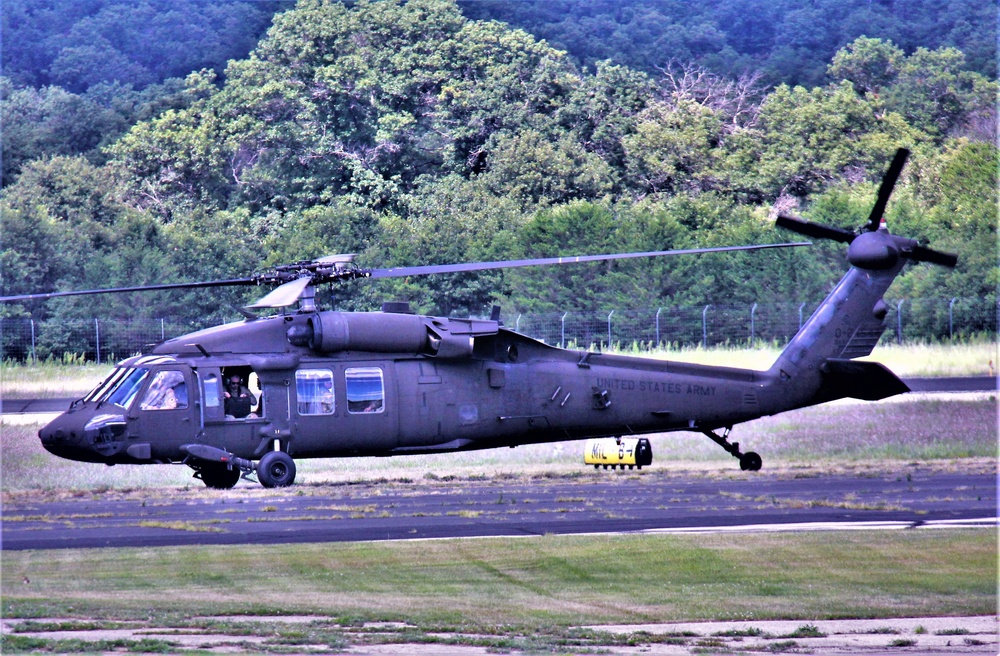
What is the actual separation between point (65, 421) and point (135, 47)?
58.3 meters

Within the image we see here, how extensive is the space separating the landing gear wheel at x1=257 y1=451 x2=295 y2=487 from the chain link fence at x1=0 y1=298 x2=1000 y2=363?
760 inches

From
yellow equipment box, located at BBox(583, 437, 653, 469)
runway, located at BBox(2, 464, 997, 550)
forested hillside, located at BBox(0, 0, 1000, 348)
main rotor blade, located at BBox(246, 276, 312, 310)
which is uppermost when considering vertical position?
forested hillside, located at BBox(0, 0, 1000, 348)

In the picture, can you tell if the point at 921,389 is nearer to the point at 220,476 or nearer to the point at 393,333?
the point at 393,333

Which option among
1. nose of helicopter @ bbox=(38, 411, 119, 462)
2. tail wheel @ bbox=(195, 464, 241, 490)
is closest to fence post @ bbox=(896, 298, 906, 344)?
tail wheel @ bbox=(195, 464, 241, 490)

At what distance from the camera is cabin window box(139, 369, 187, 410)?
60.3 ft

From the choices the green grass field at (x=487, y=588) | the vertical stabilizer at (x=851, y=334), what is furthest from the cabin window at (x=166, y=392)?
the vertical stabilizer at (x=851, y=334)

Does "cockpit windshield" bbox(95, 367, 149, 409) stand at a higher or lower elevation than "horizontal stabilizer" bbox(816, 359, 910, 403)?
higher

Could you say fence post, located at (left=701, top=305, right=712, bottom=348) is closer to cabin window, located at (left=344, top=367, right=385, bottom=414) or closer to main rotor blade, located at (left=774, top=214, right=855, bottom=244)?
main rotor blade, located at (left=774, top=214, right=855, bottom=244)

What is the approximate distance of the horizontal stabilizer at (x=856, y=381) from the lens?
73.7 feet

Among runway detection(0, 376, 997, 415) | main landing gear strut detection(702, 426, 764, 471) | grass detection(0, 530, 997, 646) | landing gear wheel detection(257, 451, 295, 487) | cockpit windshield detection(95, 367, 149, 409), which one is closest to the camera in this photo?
grass detection(0, 530, 997, 646)

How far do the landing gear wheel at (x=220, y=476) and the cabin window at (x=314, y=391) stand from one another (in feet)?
4.67

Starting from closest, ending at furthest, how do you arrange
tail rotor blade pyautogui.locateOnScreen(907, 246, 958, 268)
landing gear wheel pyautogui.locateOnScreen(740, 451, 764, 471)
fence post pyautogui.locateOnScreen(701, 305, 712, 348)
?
1. tail rotor blade pyautogui.locateOnScreen(907, 246, 958, 268)
2. landing gear wheel pyautogui.locateOnScreen(740, 451, 764, 471)
3. fence post pyautogui.locateOnScreen(701, 305, 712, 348)

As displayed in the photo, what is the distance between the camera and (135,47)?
71.6 meters

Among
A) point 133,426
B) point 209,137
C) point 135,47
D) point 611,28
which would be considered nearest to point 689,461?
point 133,426
